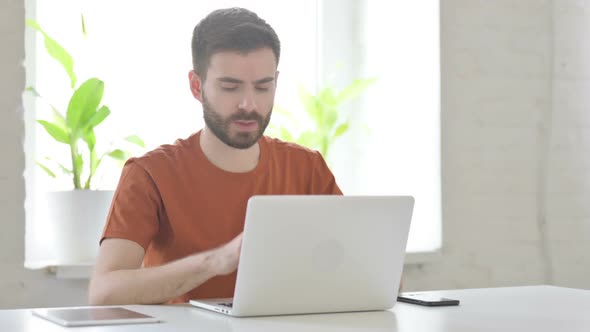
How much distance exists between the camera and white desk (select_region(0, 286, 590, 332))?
5.27 feet

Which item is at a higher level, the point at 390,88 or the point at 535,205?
the point at 390,88

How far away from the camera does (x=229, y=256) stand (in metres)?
1.81

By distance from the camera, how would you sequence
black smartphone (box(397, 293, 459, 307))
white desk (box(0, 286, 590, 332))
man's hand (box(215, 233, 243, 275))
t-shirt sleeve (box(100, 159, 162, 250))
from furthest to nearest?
t-shirt sleeve (box(100, 159, 162, 250))
black smartphone (box(397, 293, 459, 307))
man's hand (box(215, 233, 243, 275))
white desk (box(0, 286, 590, 332))

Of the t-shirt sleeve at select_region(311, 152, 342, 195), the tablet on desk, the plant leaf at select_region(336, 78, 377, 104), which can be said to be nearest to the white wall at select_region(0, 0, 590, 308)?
the plant leaf at select_region(336, 78, 377, 104)

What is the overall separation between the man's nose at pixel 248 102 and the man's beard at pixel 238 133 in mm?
12

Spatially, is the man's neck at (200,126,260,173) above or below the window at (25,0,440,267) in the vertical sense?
below

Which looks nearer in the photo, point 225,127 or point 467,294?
point 467,294

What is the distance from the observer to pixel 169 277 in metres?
2.01

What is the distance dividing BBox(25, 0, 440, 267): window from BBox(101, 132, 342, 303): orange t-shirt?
2.48ft

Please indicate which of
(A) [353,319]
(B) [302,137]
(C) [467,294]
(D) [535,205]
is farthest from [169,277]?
(D) [535,205]

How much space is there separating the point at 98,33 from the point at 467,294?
5.57 ft

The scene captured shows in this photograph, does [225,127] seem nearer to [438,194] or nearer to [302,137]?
[302,137]

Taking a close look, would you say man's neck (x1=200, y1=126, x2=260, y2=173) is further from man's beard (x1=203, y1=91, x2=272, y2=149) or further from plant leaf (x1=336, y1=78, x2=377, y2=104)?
plant leaf (x1=336, y1=78, x2=377, y2=104)

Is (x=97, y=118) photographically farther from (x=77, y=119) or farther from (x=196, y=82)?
(x=196, y=82)
